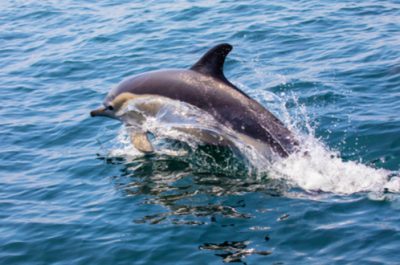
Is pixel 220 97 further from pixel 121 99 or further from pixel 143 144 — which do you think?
pixel 121 99

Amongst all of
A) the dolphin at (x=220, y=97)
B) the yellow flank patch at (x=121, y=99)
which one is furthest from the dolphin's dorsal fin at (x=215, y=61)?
the yellow flank patch at (x=121, y=99)

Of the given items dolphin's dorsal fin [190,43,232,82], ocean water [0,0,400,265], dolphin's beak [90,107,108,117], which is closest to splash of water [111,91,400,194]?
ocean water [0,0,400,265]

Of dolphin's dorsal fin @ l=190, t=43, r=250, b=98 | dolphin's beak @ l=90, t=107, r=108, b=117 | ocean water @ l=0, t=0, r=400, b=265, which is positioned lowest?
ocean water @ l=0, t=0, r=400, b=265

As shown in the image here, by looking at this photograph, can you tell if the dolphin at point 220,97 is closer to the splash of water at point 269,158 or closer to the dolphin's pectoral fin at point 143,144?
the splash of water at point 269,158

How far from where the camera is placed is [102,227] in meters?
9.84

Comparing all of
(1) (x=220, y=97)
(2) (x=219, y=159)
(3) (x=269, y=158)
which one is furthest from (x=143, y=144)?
(3) (x=269, y=158)

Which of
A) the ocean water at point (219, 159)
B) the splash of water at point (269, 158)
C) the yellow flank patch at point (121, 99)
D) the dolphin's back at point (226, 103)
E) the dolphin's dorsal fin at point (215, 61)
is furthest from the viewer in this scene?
the yellow flank patch at point (121, 99)

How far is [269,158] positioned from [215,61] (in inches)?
64.6

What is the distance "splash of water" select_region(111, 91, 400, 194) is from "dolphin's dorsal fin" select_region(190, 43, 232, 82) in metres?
0.59

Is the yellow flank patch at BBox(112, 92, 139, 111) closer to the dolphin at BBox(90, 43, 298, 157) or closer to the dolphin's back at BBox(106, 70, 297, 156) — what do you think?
the dolphin at BBox(90, 43, 298, 157)

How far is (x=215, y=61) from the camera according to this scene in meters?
10.8

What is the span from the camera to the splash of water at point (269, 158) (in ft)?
32.8

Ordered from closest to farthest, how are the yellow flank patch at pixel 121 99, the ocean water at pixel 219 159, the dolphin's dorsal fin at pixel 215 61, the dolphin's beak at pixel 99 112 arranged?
the ocean water at pixel 219 159 → the dolphin's dorsal fin at pixel 215 61 → the yellow flank patch at pixel 121 99 → the dolphin's beak at pixel 99 112

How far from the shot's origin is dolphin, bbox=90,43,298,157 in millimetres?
10494
